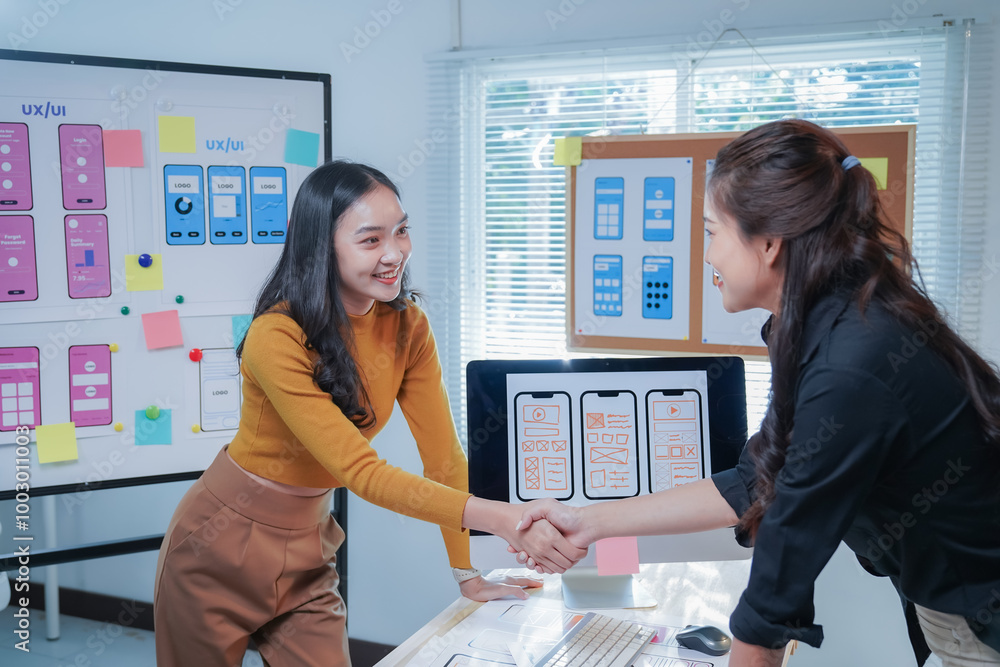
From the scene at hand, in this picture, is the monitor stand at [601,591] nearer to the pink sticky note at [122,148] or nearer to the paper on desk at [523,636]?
the paper on desk at [523,636]

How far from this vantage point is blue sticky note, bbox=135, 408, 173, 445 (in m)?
2.19

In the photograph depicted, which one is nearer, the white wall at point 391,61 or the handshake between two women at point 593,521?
the handshake between two women at point 593,521

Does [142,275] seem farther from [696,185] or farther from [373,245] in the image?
[696,185]

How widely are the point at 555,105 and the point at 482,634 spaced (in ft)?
5.61

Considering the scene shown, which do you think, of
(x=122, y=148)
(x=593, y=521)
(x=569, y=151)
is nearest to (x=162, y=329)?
(x=122, y=148)

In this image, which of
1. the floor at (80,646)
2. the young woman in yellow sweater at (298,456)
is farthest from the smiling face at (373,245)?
the floor at (80,646)

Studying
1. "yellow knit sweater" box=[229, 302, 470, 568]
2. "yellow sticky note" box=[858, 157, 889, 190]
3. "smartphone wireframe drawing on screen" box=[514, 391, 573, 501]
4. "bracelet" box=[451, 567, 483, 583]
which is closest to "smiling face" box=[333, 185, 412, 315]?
"yellow knit sweater" box=[229, 302, 470, 568]

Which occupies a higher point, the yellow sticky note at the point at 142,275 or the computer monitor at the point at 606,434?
the yellow sticky note at the point at 142,275

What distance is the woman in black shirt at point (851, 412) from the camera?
0.95m

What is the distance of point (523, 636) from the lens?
4.57ft

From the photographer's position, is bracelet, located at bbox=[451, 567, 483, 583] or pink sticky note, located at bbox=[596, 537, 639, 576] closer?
pink sticky note, located at bbox=[596, 537, 639, 576]

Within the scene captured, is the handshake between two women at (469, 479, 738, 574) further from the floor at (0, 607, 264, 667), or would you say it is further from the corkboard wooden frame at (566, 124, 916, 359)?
the floor at (0, 607, 264, 667)

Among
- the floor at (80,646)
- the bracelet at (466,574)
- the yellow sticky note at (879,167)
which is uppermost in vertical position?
the yellow sticky note at (879,167)

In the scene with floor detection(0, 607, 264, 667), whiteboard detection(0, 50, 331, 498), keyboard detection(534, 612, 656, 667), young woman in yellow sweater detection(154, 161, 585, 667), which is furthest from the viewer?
floor detection(0, 607, 264, 667)
